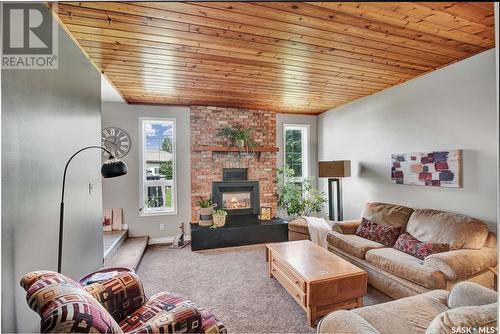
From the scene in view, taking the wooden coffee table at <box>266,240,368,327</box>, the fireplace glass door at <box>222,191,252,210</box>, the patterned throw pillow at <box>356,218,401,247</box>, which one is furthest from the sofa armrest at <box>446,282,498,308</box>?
the fireplace glass door at <box>222,191,252,210</box>

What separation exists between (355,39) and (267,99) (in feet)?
6.74

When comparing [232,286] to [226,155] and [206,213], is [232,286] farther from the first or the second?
[226,155]

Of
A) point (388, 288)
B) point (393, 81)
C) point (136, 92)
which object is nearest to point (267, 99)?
point (393, 81)

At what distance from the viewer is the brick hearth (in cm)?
441

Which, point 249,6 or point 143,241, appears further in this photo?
point 143,241

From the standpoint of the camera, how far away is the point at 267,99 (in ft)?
13.3

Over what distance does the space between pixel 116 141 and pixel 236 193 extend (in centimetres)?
244

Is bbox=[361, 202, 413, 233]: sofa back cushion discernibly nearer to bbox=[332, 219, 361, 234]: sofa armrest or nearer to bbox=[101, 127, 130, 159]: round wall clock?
bbox=[332, 219, 361, 234]: sofa armrest

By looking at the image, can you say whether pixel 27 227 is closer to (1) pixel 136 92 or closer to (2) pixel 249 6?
(2) pixel 249 6

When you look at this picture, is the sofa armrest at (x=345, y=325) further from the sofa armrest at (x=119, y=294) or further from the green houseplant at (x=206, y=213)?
the green houseplant at (x=206, y=213)

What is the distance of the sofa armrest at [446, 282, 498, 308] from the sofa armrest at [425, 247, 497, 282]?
55 centimetres

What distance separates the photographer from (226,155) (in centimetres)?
459

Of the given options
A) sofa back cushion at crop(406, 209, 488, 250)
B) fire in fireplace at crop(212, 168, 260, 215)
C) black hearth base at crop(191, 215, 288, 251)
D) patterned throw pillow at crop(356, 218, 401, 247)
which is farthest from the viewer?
fire in fireplace at crop(212, 168, 260, 215)

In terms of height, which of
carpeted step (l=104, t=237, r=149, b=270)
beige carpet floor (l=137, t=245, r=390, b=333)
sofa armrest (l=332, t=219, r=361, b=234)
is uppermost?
sofa armrest (l=332, t=219, r=361, b=234)
